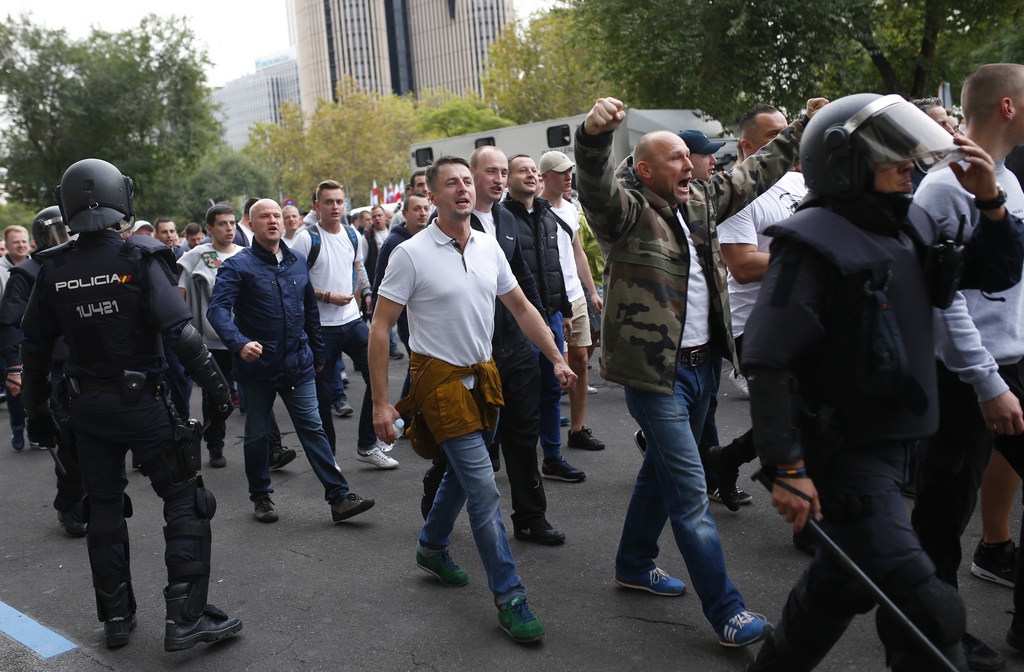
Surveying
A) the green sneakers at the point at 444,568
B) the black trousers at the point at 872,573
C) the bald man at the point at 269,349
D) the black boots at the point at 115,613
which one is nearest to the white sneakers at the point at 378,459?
the bald man at the point at 269,349

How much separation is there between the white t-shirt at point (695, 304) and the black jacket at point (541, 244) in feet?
7.17

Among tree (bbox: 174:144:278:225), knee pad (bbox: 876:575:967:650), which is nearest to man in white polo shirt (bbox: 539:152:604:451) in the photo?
knee pad (bbox: 876:575:967:650)

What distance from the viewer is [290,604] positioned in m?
4.43

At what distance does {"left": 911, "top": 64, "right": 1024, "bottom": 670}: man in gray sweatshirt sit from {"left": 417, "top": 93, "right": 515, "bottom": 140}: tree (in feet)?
171

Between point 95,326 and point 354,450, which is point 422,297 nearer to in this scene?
point 95,326

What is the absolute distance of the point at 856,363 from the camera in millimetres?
2521

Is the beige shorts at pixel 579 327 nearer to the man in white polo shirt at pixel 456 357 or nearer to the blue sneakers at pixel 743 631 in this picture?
the man in white polo shirt at pixel 456 357

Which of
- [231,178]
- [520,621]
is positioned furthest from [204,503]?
[231,178]

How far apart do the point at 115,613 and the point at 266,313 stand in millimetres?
2210

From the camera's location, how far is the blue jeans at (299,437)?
5.59 meters

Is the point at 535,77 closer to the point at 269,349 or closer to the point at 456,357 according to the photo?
the point at 269,349

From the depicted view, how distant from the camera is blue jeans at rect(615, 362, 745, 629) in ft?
11.8

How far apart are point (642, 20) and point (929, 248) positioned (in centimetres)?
1760

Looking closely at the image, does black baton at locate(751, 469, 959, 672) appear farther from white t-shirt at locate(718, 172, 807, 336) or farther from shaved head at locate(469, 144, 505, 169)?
shaved head at locate(469, 144, 505, 169)
